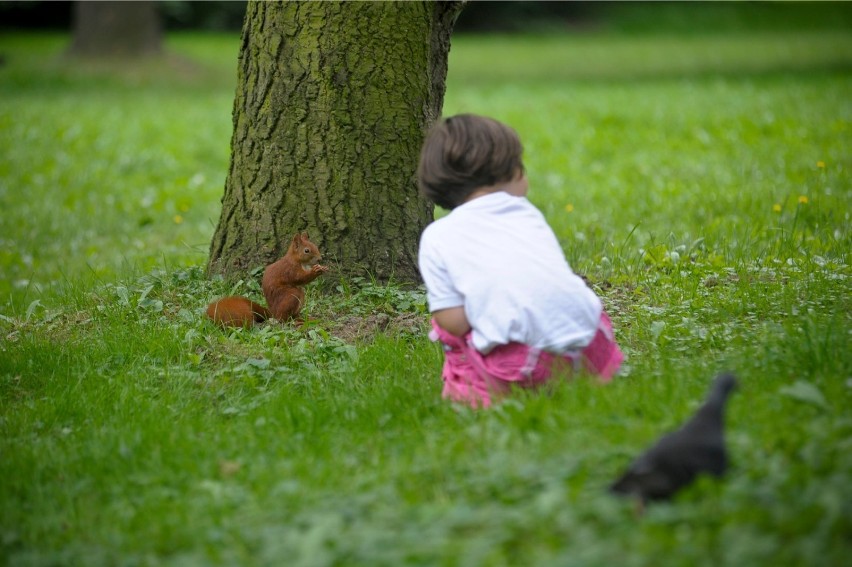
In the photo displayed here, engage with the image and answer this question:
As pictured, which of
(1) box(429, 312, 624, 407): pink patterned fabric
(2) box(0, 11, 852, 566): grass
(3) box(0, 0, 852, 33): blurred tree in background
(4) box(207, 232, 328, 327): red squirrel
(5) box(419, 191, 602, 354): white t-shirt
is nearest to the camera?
(2) box(0, 11, 852, 566): grass

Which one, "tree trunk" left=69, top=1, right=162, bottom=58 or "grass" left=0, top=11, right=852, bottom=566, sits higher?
"tree trunk" left=69, top=1, right=162, bottom=58

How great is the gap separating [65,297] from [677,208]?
4.58m

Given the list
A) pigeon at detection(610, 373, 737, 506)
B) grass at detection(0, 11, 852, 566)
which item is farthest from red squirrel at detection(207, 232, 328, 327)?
pigeon at detection(610, 373, 737, 506)

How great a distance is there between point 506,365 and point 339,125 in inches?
69.5

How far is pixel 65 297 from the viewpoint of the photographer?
17.0 ft

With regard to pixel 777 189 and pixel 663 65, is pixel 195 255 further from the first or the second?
pixel 663 65

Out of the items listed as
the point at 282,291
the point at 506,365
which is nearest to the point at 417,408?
the point at 506,365

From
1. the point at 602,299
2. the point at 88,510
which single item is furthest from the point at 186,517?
the point at 602,299

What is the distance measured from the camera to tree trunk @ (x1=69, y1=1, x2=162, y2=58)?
20922mm

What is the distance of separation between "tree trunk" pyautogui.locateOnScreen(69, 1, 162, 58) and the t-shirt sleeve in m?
19.6

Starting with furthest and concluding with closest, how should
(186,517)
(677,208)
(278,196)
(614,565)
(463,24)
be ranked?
(463,24) < (677,208) < (278,196) < (186,517) < (614,565)

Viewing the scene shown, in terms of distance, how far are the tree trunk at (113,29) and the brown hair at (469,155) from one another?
19.5 m

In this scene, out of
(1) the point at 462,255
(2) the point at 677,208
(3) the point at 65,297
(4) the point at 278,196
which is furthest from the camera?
(2) the point at 677,208

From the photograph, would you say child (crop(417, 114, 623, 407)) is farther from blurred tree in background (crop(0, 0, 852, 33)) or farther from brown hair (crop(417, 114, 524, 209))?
blurred tree in background (crop(0, 0, 852, 33))
